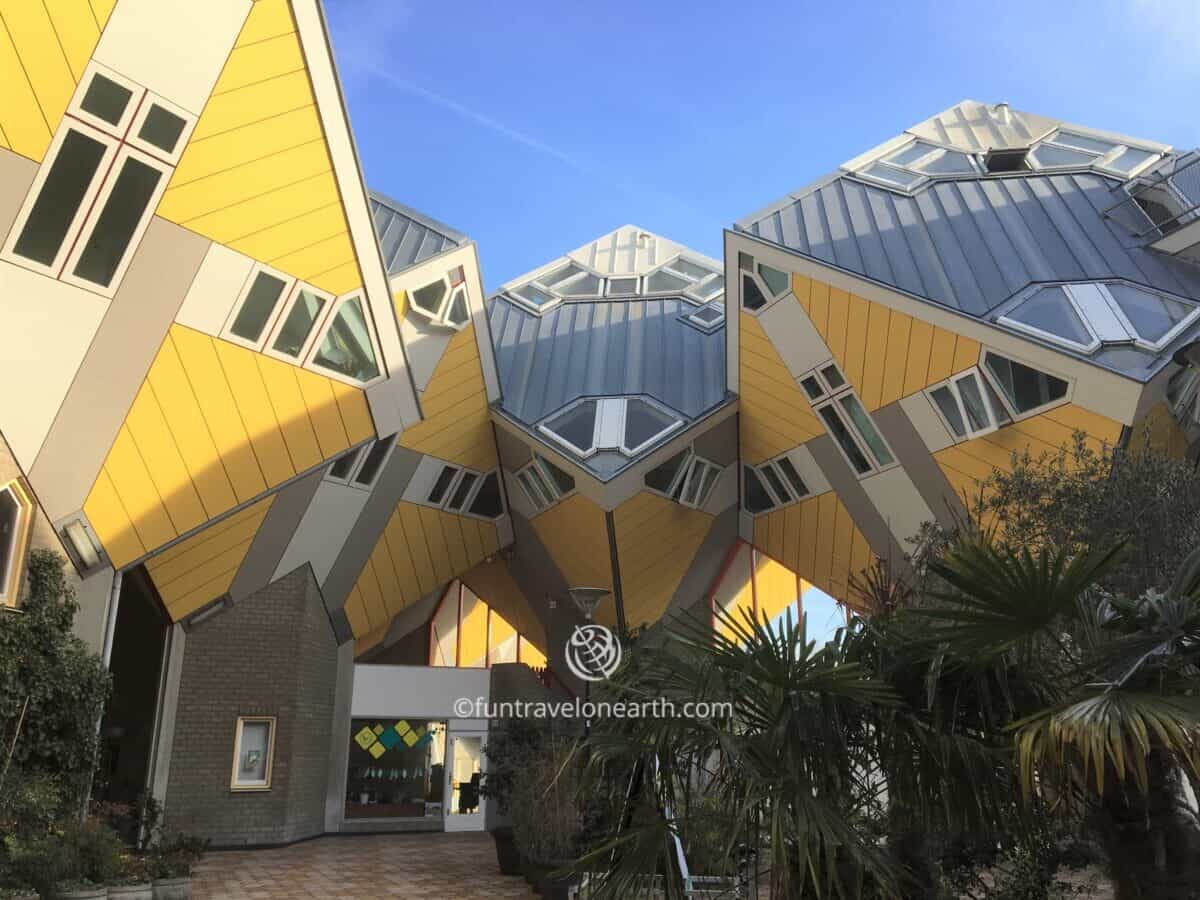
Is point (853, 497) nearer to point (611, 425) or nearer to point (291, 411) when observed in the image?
point (611, 425)

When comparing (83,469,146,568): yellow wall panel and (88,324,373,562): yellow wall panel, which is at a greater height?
(88,324,373,562): yellow wall panel

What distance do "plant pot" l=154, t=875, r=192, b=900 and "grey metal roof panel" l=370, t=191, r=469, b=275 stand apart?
967 cm

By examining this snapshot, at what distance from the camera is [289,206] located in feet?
38.7

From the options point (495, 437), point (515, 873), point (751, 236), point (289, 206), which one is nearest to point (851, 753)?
point (289, 206)

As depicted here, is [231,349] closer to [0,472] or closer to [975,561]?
[0,472]

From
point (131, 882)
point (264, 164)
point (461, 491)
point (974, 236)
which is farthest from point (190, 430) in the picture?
point (974, 236)

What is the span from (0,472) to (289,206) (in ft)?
13.9

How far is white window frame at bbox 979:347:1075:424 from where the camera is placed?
1318 cm

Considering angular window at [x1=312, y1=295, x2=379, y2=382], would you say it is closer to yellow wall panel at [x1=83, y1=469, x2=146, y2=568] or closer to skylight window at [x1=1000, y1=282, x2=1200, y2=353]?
yellow wall panel at [x1=83, y1=469, x2=146, y2=568]

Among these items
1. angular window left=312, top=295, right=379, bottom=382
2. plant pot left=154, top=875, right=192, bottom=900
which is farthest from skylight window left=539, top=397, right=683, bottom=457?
plant pot left=154, top=875, right=192, bottom=900

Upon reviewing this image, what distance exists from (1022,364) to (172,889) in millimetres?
12361

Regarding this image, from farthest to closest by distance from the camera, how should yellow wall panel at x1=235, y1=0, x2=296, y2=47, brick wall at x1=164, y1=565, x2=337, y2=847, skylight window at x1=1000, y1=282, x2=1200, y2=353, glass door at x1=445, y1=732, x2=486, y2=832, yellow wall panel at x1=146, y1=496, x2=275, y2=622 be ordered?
glass door at x1=445, y1=732, x2=486, y2=832, brick wall at x1=164, y1=565, x2=337, y2=847, yellow wall panel at x1=146, y1=496, x2=275, y2=622, skylight window at x1=1000, y1=282, x2=1200, y2=353, yellow wall panel at x1=235, y1=0, x2=296, y2=47

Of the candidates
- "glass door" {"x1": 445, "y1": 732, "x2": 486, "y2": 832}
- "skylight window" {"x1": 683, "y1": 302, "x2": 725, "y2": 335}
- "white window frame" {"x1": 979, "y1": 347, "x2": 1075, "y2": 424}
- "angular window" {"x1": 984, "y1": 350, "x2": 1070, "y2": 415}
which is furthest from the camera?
"skylight window" {"x1": 683, "y1": 302, "x2": 725, "y2": 335}

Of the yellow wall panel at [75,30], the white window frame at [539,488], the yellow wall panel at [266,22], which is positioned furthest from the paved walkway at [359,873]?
the yellow wall panel at [266,22]
